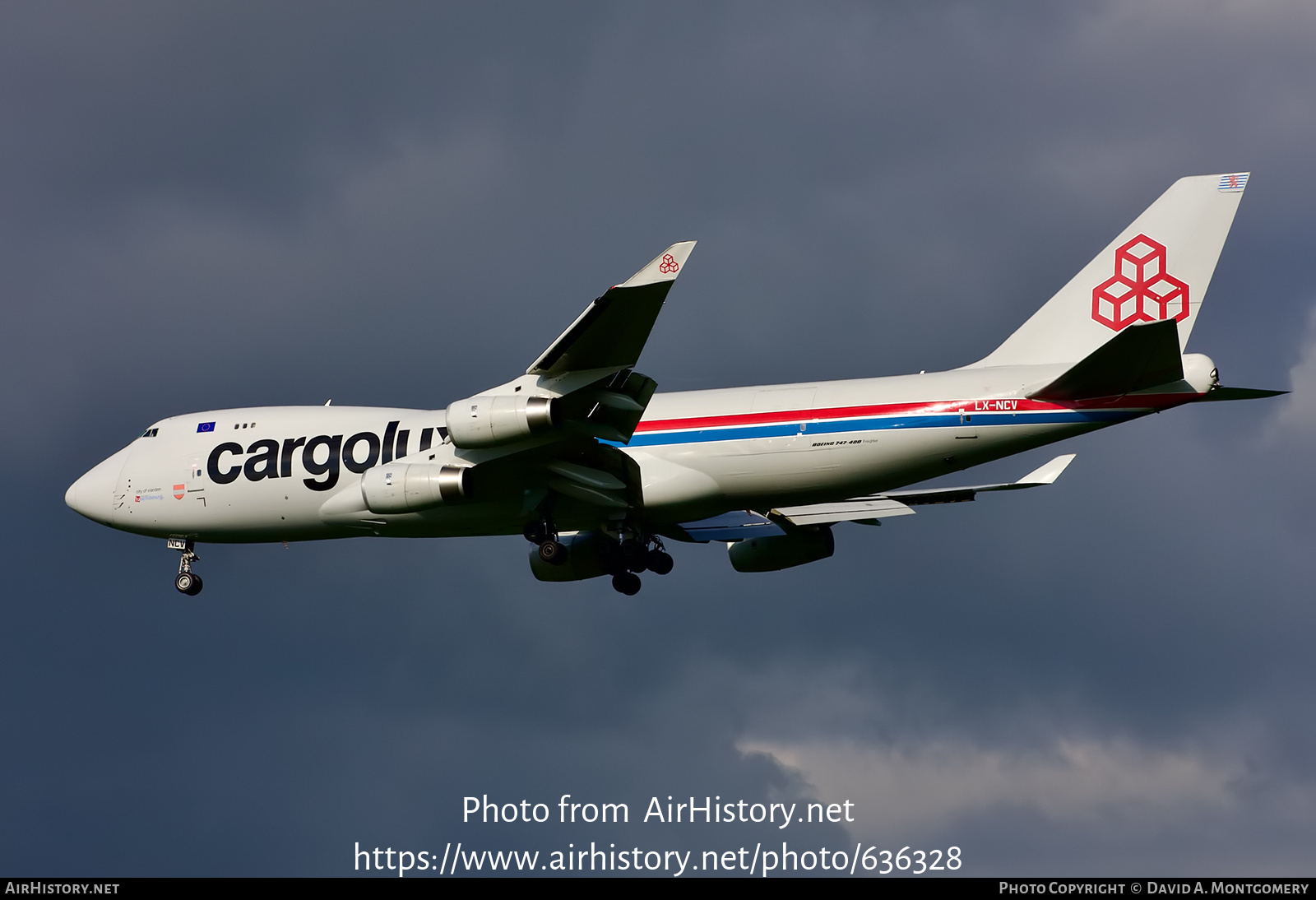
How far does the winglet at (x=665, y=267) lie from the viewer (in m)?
26.8

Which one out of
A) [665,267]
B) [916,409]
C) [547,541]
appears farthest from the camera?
[547,541]

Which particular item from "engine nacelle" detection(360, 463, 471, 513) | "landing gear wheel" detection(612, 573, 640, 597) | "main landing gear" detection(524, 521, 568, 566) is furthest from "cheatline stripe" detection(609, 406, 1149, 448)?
"engine nacelle" detection(360, 463, 471, 513)

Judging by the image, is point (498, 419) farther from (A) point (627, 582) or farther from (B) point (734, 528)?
(B) point (734, 528)

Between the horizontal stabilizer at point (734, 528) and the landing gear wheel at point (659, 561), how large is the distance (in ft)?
8.41

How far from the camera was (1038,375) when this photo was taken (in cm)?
3167

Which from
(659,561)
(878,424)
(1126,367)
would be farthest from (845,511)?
(1126,367)

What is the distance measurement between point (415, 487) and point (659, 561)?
696cm

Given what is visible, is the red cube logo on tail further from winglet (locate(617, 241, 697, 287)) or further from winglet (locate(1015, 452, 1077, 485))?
winglet (locate(617, 241, 697, 287))

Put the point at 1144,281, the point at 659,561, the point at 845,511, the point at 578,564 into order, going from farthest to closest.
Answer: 1. the point at 578,564
2. the point at 845,511
3. the point at 659,561
4. the point at 1144,281

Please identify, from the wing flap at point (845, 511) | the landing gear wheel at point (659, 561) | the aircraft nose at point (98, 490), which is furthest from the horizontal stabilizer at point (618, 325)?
the aircraft nose at point (98, 490)

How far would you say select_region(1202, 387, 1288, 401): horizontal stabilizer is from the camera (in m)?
29.8

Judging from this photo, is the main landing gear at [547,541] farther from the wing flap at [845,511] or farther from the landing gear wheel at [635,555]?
the wing flap at [845,511]

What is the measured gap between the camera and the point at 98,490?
37938 millimetres
